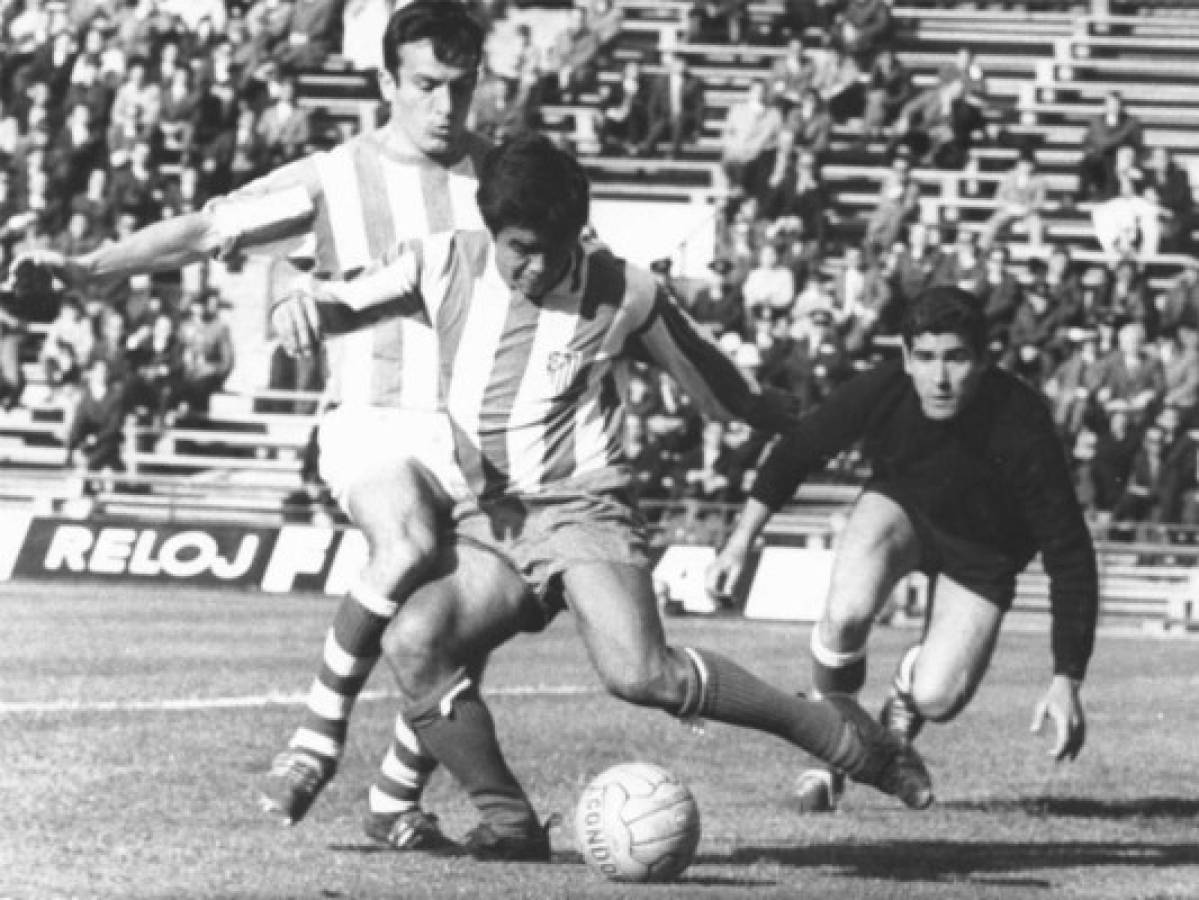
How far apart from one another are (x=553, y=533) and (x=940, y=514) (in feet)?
7.66

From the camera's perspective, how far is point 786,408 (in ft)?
31.0

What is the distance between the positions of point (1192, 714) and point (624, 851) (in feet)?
26.9

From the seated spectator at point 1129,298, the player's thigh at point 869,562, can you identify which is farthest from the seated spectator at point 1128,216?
the player's thigh at point 869,562

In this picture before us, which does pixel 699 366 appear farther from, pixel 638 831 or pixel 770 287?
pixel 770 287

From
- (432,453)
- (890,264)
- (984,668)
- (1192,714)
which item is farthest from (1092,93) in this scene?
(432,453)

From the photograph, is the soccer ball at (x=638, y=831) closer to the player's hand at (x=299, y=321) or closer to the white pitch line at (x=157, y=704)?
the player's hand at (x=299, y=321)

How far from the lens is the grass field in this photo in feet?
28.4

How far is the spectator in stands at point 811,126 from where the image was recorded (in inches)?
1213

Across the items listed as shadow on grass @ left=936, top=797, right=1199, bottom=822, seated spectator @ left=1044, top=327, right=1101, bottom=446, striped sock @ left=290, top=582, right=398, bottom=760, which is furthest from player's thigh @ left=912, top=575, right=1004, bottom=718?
seated spectator @ left=1044, top=327, right=1101, bottom=446

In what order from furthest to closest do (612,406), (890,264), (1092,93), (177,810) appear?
1. (1092,93)
2. (890,264)
3. (177,810)
4. (612,406)

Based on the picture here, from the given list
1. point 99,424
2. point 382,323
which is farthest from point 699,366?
point 99,424

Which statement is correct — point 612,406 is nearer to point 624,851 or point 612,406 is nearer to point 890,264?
point 624,851

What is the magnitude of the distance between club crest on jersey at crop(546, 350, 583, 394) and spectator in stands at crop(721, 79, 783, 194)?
22.0 metres

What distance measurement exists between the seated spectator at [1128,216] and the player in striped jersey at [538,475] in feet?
68.2
